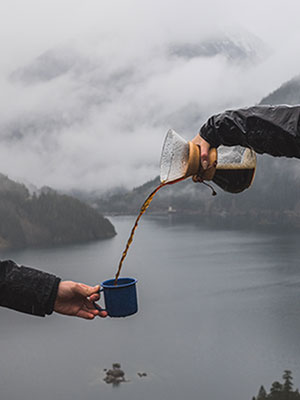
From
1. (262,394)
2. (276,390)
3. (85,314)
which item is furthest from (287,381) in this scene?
(85,314)

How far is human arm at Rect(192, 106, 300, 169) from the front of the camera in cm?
66

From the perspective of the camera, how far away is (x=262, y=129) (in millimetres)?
700

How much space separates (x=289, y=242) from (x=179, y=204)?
18546 mm

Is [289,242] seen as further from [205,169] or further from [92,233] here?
[205,169]

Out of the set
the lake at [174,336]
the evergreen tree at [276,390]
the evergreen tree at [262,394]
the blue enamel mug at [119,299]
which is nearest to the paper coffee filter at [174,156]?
the blue enamel mug at [119,299]

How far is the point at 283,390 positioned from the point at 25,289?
→ 1913 centimetres

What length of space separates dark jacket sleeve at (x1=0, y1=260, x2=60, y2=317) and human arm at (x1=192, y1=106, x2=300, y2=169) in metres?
0.43

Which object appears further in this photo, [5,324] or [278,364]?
[5,324]

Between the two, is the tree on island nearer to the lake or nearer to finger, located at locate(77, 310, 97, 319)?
the lake

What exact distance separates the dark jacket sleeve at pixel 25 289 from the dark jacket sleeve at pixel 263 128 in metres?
0.44

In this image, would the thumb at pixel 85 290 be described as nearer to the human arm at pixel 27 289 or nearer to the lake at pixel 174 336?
the human arm at pixel 27 289

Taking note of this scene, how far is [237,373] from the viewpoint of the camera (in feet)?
56.5

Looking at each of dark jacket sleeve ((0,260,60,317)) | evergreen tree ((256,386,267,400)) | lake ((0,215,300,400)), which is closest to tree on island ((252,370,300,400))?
evergreen tree ((256,386,267,400))

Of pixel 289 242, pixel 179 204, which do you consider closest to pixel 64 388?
pixel 289 242
